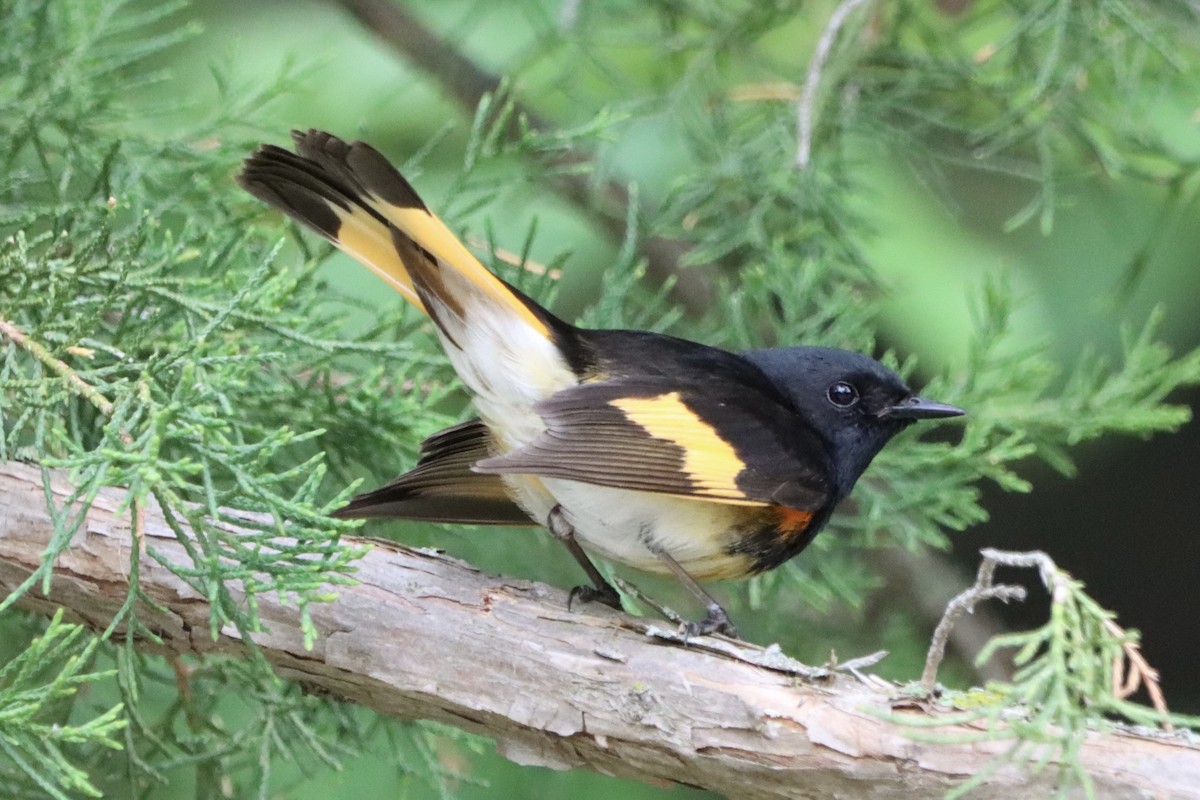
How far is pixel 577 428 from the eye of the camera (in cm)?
208

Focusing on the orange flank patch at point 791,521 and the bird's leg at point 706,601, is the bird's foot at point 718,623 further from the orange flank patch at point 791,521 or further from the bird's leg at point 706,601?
the orange flank patch at point 791,521

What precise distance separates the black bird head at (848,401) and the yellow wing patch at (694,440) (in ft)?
1.12

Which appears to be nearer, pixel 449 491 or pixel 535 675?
pixel 535 675

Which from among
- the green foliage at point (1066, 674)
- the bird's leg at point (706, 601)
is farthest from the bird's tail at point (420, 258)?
the green foliage at point (1066, 674)

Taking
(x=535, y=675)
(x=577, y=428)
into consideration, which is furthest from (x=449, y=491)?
(x=535, y=675)

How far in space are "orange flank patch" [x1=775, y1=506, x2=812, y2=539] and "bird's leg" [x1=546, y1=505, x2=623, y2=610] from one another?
314mm

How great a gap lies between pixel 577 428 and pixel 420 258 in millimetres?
394

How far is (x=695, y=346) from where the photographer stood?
237 cm

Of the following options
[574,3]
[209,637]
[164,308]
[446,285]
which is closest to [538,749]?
[209,637]

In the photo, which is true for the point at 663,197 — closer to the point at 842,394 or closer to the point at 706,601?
the point at 842,394

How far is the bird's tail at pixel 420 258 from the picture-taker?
6.52 feet

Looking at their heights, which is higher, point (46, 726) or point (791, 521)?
point (791, 521)

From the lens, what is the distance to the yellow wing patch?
205cm

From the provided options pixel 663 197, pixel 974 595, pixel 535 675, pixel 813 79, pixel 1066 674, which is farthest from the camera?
pixel 663 197
